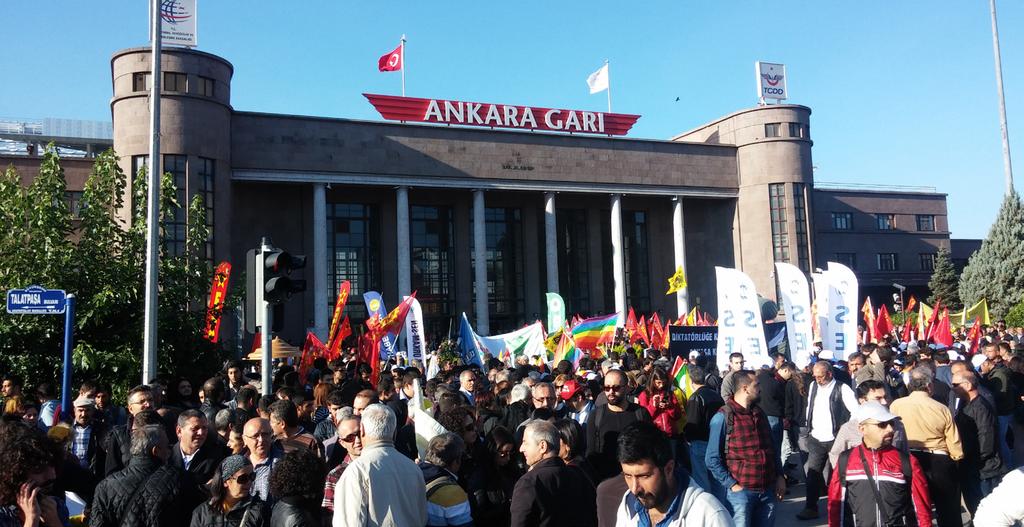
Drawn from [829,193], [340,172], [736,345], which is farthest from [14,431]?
[829,193]

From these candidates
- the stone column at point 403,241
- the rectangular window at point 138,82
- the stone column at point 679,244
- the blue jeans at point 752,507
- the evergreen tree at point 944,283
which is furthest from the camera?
the evergreen tree at point 944,283

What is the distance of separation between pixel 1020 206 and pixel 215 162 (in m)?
40.2

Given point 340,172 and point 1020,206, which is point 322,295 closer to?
point 340,172

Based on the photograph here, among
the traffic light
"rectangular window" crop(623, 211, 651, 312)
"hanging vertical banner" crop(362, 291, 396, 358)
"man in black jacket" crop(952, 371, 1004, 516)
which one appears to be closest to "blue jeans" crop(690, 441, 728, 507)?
"man in black jacket" crop(952, 371, 1004, 516)

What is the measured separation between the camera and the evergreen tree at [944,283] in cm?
5469

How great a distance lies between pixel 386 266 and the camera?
46625 millimetres

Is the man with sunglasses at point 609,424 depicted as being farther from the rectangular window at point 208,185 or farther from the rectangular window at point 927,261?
the rectangular window at point 927,261

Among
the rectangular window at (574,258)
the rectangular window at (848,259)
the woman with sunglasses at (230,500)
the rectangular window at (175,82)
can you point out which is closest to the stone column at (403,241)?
the rectangular window at (574,258)

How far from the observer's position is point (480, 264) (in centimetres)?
4575

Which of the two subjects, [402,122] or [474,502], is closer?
[474,502]

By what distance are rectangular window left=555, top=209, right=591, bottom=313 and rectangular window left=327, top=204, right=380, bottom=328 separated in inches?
464

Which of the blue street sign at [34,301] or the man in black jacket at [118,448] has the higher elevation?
the blue street sign at [34,301]

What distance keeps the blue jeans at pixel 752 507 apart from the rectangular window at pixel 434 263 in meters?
40.9

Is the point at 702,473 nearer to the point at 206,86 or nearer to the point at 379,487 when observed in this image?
the point at 379,487
